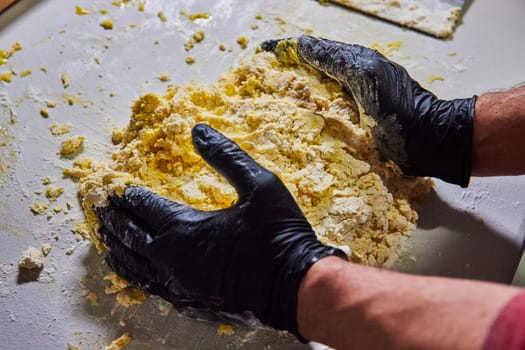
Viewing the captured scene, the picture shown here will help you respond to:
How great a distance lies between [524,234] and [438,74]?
79cm

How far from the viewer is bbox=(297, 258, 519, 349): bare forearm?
1040 millimetres

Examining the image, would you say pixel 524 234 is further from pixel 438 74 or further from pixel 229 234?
pixel 229 234

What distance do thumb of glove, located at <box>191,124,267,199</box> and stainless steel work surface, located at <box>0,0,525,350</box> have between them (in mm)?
478

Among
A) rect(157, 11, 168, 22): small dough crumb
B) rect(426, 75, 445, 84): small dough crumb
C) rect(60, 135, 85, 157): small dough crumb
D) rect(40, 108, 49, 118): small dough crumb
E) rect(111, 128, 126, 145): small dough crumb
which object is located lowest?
rect(60, 135, 85, 157): small dough crumb

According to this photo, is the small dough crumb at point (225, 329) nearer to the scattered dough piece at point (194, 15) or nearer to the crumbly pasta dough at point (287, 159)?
the crumbly pasta dough at point (287, 159)

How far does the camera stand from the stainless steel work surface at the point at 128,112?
167 cm

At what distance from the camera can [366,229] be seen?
174cm

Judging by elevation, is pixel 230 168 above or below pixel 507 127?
below

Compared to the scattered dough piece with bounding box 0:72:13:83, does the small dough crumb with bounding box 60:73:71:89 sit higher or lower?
higher

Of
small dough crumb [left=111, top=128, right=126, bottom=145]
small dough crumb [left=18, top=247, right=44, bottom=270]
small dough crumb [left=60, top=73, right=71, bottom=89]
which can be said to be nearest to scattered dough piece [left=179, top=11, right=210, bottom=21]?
small dough crumb [left=60, top=73, right=71, bottom=89]

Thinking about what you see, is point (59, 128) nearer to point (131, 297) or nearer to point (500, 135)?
point (131, 297)

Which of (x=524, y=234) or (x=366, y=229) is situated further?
(x=524, y=234)

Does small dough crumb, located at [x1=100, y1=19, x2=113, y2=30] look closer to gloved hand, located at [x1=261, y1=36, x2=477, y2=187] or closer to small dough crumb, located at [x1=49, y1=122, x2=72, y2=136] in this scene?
small dough crumb, located at [x1=49, y1=122, x2=72, y2=136]

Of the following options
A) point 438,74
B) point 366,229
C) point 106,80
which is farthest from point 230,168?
point 438,74
